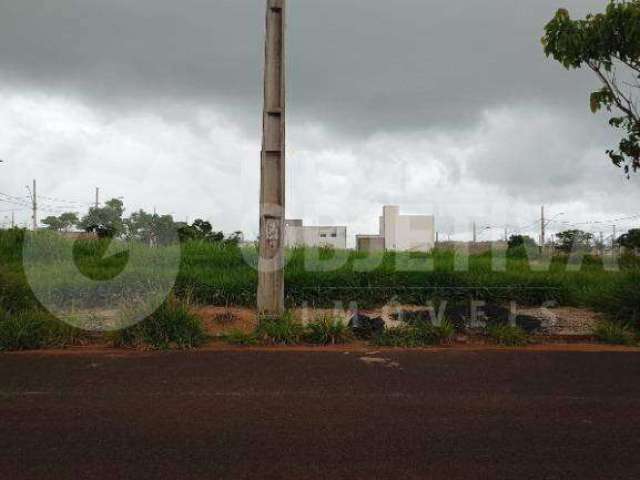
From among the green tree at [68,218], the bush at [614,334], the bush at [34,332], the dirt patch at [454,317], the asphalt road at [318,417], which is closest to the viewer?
the asphalt road at [318,417]

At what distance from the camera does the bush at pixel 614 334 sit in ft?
22.5

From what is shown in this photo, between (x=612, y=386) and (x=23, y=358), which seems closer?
(x=612, y=386)

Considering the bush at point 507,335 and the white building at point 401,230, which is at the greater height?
the white building at point 401,230

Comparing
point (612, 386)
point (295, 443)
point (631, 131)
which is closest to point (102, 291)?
point (295, 443)

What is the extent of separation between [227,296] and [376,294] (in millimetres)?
2350

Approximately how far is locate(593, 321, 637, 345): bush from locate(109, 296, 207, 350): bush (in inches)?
206

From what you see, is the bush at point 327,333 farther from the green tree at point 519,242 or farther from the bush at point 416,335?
the green tree at point 519,242

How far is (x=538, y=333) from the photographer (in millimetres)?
7199

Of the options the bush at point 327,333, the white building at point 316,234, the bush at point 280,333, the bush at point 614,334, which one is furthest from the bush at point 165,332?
the white building at point 316,234

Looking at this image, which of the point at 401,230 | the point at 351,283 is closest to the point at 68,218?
the point at 401,230

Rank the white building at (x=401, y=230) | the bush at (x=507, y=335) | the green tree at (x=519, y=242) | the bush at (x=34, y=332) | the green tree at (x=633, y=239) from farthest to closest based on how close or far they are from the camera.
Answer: the white building at (x=401, y=230), the green tree at (x=519, y=242), the green tree at (x=633, y=239), the bush at (x=507, y=335), the bush at (x=34, y=332)

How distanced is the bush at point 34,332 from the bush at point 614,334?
22.2 feet

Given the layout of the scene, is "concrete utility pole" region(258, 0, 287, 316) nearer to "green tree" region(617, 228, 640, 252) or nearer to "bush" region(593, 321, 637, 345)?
"bush" region(593, 321, 637, 345)

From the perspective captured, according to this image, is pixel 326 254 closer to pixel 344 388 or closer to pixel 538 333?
pixel 538 333
